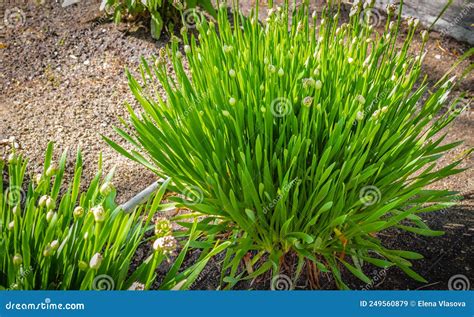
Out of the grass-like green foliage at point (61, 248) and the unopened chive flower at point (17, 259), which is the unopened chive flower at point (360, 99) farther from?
the unopened chive flower at point (17, 259)

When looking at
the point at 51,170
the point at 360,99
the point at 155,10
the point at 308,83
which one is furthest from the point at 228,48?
the point at 155,10

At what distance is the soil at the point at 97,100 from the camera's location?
2.21 meters

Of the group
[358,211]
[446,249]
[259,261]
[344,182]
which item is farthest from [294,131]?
[446,249]

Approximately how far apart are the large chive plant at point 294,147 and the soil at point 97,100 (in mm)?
240

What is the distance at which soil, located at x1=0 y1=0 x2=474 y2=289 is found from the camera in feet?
7.27

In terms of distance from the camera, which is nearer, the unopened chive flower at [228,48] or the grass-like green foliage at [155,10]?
the unopened chive flower at [228,48]

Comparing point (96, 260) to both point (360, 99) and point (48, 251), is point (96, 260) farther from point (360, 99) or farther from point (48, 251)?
point (360, 99)

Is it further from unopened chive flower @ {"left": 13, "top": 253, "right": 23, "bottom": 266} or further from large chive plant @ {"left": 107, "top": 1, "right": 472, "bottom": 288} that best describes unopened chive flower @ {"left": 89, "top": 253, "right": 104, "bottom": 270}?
large chive plant @ {"left": 107, "top": 1, "right": 472, "bottom": 288}

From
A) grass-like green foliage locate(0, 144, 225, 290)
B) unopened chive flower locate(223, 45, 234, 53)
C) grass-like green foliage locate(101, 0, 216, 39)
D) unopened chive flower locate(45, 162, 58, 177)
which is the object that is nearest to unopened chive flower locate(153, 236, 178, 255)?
grass-like green foliage locate(0, 144, 225, 290)

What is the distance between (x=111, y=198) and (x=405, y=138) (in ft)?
3.11

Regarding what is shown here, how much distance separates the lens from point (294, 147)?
172cm

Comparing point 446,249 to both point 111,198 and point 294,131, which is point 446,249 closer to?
point 294,131

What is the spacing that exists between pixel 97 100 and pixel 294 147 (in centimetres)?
152

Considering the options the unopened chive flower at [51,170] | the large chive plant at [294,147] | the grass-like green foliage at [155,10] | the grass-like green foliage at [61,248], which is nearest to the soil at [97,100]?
the grass-like green foliage at [155,10]
